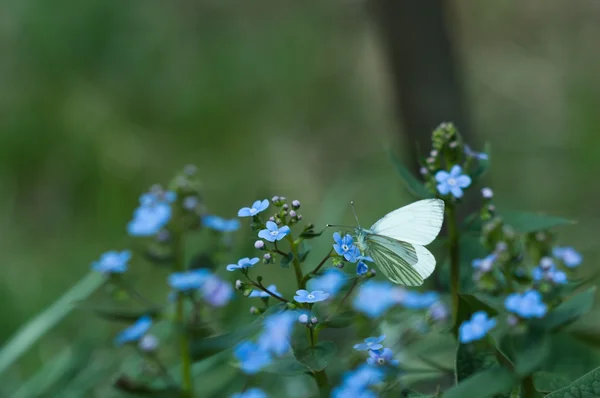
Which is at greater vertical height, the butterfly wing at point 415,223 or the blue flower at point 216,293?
the butterfly wing at point 415,223

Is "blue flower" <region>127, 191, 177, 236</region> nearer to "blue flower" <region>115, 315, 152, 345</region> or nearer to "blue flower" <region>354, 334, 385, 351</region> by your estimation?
"blue flower" <region>115, 315, 152, 345</region>

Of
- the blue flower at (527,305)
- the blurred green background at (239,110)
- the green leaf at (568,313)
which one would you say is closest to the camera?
the blue flower at (527,305)

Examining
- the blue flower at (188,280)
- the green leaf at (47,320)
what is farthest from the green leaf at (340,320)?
the green leaf at (47,320)

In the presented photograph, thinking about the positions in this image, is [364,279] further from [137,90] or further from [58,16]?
[58,16]

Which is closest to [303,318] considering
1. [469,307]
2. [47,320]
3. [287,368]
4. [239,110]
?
[287,368]

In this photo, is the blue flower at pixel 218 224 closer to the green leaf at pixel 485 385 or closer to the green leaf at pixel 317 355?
the green leaf at pixel 317 355

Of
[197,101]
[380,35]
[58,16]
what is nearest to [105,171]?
[197,101]
